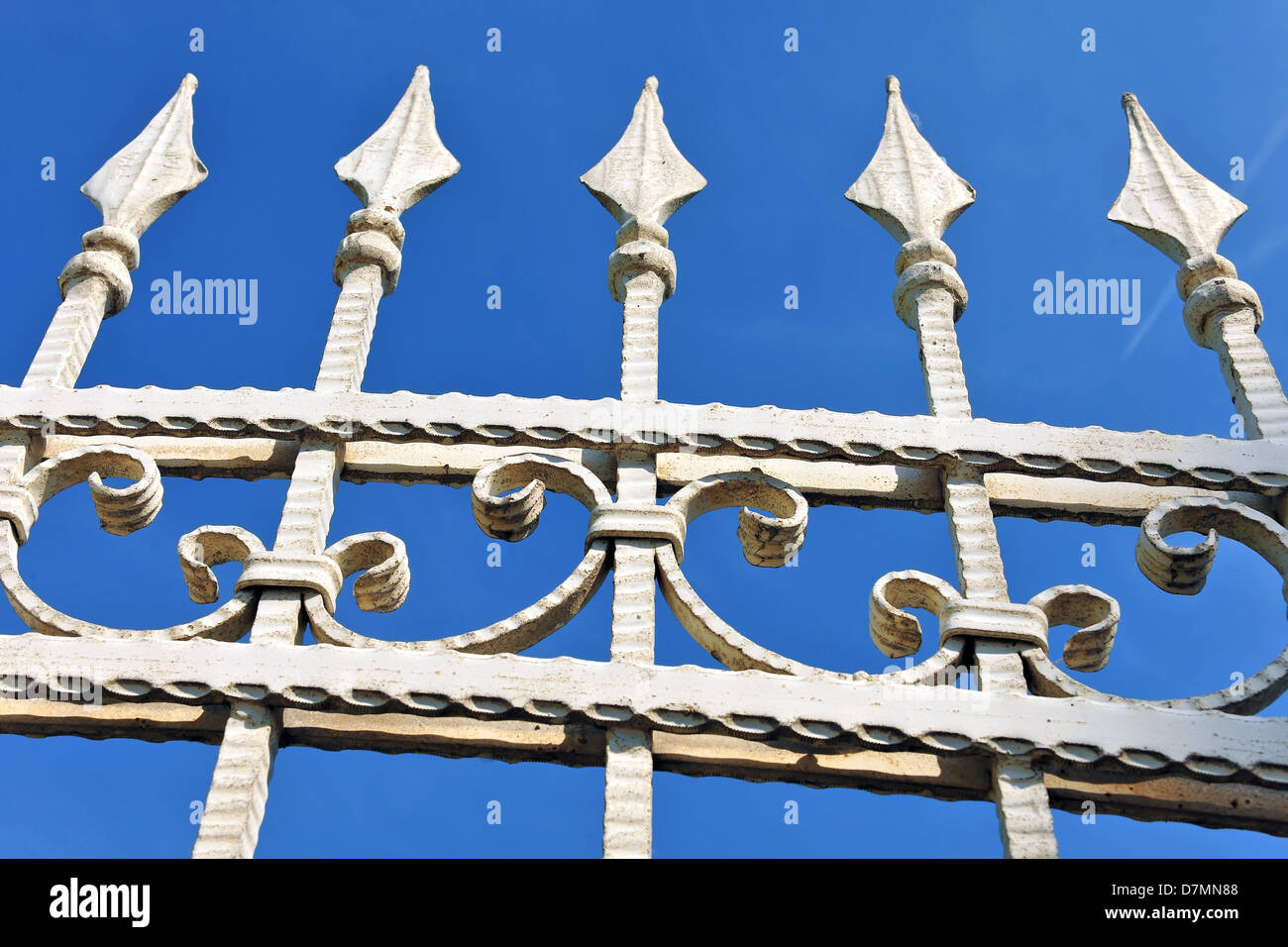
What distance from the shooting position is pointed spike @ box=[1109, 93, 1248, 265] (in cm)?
561

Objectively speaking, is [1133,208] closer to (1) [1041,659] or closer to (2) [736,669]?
(1) [1041,659]

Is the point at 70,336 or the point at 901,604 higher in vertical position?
the point at 70,336

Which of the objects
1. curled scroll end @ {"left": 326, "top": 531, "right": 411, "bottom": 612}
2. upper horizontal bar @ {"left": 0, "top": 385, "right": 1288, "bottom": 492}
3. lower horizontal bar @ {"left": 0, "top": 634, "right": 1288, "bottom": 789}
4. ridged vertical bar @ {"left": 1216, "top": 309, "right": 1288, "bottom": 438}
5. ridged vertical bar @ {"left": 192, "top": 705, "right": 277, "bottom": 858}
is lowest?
ridged vertical bar @ {"left": 192, "top": 705, "right": 277, "bottom": 858}

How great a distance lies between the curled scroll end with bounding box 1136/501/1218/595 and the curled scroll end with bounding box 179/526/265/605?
2.59 metres

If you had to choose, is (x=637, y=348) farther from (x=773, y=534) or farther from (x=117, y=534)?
(x=117, y=534)

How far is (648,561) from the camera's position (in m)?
4.30

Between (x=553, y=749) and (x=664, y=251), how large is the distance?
2.17 metres

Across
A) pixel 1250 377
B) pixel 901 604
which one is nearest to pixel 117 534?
pixel 901 604

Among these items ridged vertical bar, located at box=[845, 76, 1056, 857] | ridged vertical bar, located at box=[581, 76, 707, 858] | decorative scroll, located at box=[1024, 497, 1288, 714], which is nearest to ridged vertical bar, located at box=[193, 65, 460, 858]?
ridged vertical bar, located at box=[581, 76, 707, 858]

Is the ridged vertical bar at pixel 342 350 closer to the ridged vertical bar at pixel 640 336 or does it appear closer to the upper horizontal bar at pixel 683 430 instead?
the upper horizontal bar at pixel 683 430

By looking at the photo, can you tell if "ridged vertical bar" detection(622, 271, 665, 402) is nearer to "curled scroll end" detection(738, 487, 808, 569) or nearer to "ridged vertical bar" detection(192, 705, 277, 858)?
"curled scroll end" detection(738, 487, 808, 569)

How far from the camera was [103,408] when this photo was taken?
186 inches

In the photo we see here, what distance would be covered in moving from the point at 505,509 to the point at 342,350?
3.14 feet
